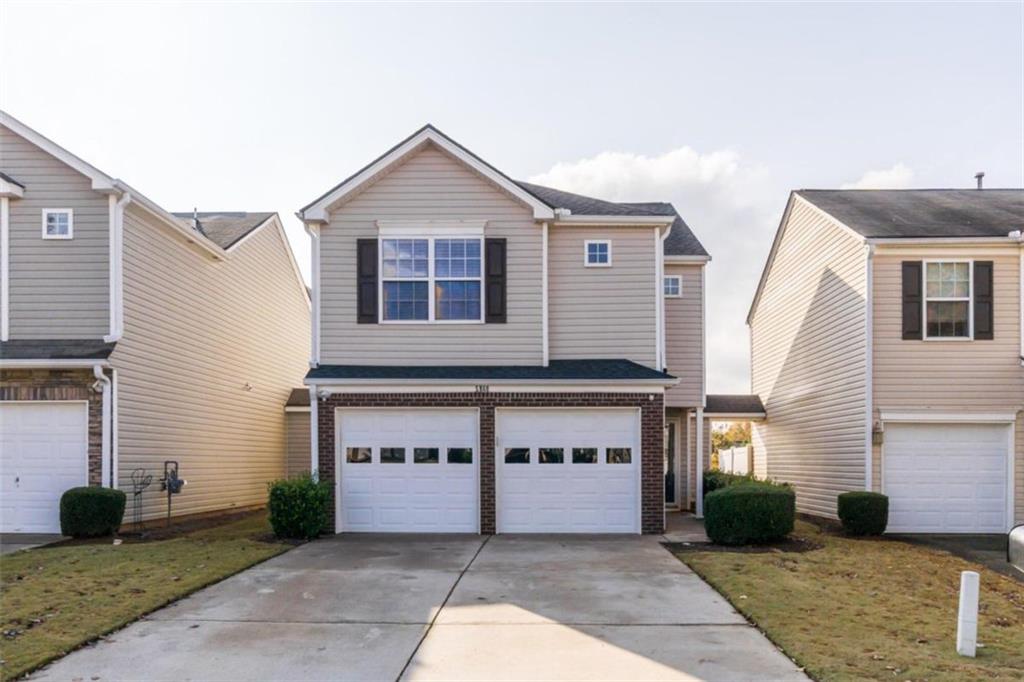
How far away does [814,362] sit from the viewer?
18.9 metres

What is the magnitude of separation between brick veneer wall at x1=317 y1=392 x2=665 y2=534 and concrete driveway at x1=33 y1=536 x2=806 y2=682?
329 centimetres

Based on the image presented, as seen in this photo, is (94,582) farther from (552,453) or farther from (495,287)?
(495,287)

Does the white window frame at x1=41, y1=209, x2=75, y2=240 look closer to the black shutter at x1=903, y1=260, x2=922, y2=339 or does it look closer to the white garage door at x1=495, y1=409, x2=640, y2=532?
the white garage door at x1=495, y1=409, x2=640, y2=532

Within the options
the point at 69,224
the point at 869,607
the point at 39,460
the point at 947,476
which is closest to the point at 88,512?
the point at 39,460

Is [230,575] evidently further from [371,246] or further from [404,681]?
[371,246]

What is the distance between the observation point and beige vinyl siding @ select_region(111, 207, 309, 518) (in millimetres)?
15719

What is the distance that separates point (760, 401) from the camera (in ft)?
76.3

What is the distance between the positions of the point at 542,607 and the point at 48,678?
4735mm

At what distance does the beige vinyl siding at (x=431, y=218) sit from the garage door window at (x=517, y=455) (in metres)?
1.71

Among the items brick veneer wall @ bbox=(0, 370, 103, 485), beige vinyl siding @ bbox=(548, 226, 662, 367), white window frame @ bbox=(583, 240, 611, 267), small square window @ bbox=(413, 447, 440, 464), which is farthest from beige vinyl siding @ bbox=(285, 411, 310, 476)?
white window frame @ bbox=(583, 240, 611, 267)

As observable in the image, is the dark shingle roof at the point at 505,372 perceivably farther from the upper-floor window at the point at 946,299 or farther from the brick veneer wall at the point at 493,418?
the upper-floor window at the point at 946,299

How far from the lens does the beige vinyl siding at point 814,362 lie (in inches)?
645

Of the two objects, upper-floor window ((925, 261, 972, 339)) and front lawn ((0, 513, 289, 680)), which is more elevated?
upper-floor window ((925, 261, 972, 339))

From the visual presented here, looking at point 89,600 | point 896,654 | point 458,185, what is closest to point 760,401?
point 458,185
